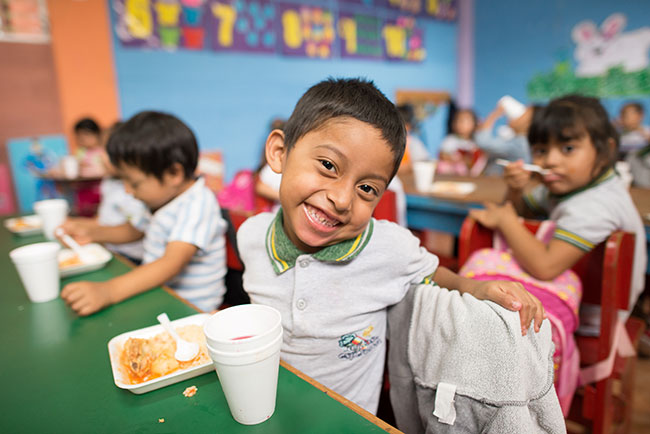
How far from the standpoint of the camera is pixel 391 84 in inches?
235

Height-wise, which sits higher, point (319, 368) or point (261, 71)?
point (261, 71)

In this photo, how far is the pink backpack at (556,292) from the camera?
103cm

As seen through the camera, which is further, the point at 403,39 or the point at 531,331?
the point at 403,39

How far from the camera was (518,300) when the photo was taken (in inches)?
27.5

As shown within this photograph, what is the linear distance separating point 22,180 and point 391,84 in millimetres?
4519

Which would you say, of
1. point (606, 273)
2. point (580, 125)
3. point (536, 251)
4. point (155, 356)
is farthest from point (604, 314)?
point (155, 356)

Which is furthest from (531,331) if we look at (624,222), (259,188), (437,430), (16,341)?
(259,188)

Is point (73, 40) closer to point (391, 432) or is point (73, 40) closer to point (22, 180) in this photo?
point (22, 180)

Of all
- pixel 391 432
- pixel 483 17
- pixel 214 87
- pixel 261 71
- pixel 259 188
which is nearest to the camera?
pixel 391 432

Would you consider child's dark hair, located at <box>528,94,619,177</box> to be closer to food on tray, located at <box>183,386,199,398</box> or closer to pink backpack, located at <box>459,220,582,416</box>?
pink backpack, located at <box>459,220,582,416</box>

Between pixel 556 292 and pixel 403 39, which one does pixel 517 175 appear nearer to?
pixel 556 292

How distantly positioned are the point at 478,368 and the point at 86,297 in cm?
85

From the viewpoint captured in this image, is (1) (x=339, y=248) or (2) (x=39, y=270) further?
(2) (x=39, y=270)

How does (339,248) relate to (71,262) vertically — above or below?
above
